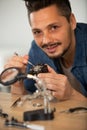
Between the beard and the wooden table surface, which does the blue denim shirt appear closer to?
Answer: the beard

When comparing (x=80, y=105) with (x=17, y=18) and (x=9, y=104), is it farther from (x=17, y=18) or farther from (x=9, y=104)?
(x=17, y=18)

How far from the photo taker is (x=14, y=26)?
1302 millimetres

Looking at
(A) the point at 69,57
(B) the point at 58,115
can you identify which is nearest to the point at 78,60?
(A) the point at 69,57

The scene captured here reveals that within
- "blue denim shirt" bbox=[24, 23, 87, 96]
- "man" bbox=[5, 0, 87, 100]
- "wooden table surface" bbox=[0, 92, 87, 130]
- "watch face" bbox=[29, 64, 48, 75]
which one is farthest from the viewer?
"blue denim shirt" bbox=[24, 23, 87, 96]

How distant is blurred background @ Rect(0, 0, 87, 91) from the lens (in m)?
1.23

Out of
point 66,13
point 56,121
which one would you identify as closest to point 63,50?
point 66,13

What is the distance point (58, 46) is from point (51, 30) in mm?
98

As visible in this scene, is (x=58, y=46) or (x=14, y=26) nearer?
(x=58, y=46)

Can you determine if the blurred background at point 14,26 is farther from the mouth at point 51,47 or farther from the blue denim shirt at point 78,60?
the mouth at point 51,47

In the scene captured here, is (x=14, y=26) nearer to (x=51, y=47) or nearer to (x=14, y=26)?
(x=14, y=26)

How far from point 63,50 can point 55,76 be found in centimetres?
26

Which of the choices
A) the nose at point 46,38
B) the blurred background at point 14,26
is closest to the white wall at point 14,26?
the blurred background at point 14,26

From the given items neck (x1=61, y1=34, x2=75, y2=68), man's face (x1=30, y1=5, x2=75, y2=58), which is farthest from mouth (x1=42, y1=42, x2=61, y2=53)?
neck (x1=61, y1=34, x2=75, y2=68)

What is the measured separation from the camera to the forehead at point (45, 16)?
1.08 metres
